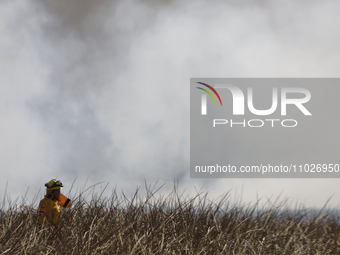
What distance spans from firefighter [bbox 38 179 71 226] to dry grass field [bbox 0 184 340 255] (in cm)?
22

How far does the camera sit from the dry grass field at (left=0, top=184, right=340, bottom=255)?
275 inches

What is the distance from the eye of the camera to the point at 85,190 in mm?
9336

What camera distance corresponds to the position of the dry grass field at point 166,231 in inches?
275

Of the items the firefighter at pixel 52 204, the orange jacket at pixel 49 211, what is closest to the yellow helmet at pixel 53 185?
the firefighter at pixel 52 204

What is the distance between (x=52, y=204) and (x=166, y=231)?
9.19ft

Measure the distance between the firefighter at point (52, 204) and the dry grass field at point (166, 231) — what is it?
0.22m

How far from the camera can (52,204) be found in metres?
8.23

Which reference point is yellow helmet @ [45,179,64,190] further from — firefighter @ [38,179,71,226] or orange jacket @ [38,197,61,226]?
orange jacket @ [38,197,61,226]

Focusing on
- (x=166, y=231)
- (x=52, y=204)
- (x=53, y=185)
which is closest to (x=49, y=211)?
(x=52, y=204)

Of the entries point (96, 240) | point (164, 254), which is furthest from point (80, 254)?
point (164, 254)

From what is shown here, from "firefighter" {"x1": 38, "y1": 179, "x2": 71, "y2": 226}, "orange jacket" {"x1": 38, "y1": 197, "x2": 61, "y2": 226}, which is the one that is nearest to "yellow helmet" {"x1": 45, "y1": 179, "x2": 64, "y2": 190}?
"firefighter" {"x1": 38, "y1": 179, "x2": 71, "y2": 226}

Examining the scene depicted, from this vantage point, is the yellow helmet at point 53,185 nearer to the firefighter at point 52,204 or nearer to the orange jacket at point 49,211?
the firefighter at point 52,204

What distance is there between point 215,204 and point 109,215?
2.75 m

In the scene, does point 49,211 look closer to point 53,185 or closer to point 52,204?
point 52,204
